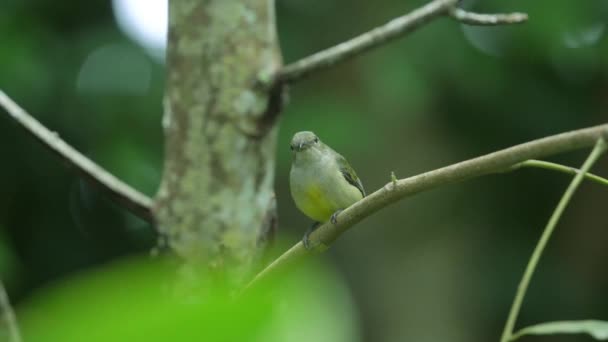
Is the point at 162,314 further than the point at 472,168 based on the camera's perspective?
No

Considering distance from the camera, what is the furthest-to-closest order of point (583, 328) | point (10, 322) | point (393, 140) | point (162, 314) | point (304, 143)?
1. point (393, 140)
2. point (304, 143)
3. point (10, 322)
4. point (583, 328)
5. point (162, 314)

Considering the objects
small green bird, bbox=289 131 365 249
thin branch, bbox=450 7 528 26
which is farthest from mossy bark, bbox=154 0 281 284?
small green bird, bbox=289 131 365 249

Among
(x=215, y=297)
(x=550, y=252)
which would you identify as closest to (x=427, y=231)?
(x=550, y=252)

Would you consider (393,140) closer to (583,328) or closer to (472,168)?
(472,168)

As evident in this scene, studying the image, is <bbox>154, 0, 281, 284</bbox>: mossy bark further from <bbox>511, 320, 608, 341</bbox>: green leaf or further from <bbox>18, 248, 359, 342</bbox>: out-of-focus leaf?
<bbox>18, 248, 359, 342</bbox>: out-of-focus leaf

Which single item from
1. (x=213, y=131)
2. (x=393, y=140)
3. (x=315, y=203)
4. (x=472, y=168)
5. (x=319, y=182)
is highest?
(x=393, y=140)

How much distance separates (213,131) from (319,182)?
176 cm

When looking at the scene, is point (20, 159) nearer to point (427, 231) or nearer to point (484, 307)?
point (427, 231)

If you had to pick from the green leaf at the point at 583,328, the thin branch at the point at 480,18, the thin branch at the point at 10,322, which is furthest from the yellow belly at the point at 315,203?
the green leaf at the point at 583,328

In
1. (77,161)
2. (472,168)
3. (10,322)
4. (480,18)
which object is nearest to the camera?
(10,322)

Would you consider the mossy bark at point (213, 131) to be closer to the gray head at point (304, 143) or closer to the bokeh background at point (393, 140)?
the gray head at point (304, 143)

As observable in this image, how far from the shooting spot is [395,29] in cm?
274

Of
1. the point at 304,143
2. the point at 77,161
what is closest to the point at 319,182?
the point at 304,143

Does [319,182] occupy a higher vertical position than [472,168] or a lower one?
higher
